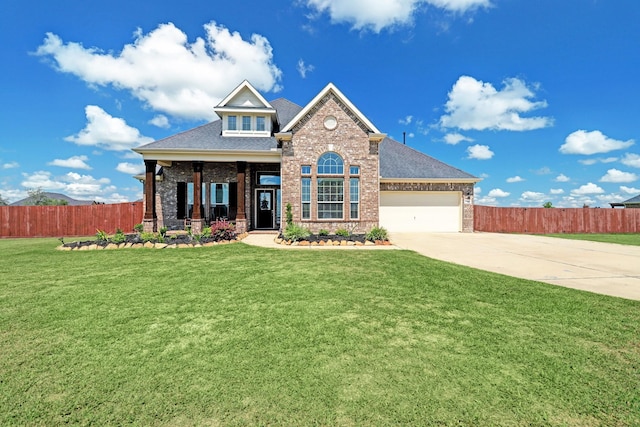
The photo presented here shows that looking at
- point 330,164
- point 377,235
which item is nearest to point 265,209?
point 330,164

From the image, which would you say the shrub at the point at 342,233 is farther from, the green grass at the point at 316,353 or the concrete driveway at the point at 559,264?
the green grass at the point at 316,353

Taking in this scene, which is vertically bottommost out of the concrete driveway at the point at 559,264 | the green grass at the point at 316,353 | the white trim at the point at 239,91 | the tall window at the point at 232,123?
the green grass at the point at 316,353

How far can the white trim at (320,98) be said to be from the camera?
1348 centimetres

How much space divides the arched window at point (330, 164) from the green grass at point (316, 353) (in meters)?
8.47

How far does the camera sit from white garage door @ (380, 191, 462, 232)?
16906 millimetres

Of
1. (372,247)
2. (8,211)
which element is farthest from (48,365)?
(8,211)

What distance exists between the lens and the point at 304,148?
13750 mm

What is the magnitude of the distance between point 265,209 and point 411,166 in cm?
934

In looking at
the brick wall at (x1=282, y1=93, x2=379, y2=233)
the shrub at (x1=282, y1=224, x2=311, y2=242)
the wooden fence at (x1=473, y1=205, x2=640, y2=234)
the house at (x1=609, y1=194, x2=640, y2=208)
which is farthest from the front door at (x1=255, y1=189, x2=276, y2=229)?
the house at (x1=609, y1=194, x2=640, y2=208)

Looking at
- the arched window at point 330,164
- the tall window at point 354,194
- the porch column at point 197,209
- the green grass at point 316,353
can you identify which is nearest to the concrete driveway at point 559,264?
the green grass at point 316,353

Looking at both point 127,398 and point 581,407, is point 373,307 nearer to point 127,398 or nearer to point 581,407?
point 581,407

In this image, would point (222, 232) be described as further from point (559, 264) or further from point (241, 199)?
point (559, 264)

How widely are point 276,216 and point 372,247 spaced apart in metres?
7.42

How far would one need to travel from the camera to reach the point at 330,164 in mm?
13844
